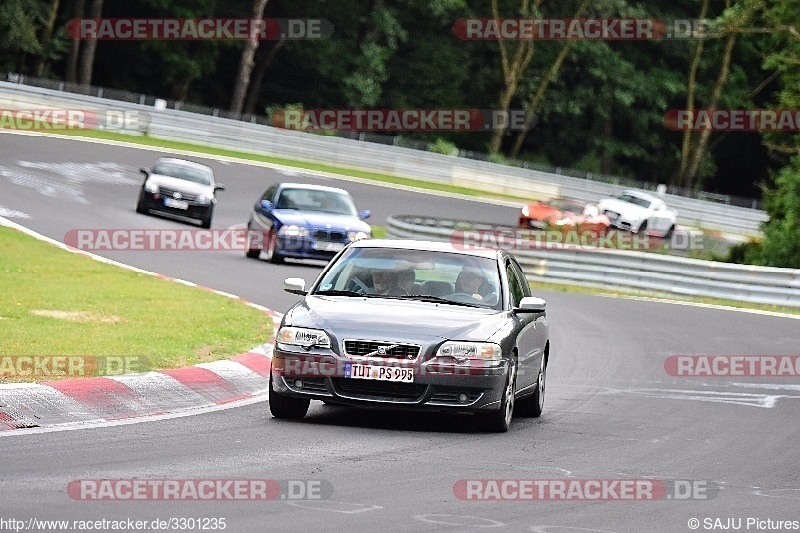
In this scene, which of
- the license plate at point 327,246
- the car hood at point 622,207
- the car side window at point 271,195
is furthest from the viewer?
the car hood at point 622,207

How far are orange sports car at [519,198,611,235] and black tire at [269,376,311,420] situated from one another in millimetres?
27966

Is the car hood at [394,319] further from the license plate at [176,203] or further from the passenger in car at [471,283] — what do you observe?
the license plate at [176,203]

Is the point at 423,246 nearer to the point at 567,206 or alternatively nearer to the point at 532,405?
the point at 532,405

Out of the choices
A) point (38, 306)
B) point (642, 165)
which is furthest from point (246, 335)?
point (642, 165)

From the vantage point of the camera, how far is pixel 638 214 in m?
48.8

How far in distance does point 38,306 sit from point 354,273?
529cm

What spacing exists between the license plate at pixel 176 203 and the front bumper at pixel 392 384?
21.4 metres

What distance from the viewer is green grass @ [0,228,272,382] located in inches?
532

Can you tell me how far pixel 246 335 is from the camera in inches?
625

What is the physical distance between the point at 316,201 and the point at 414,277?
1591 cm

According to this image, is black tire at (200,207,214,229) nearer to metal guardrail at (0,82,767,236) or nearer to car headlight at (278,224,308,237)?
car headlight at (278,224,308,237)

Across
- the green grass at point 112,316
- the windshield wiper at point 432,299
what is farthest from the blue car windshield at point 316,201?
the windshield wiper at point 432,299

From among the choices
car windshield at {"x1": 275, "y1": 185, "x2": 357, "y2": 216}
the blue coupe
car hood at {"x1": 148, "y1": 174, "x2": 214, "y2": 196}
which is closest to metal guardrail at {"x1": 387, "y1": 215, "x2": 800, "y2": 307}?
car windshield at {"x1": 275, "y1": 185, "x2": 357, "y2": 216}

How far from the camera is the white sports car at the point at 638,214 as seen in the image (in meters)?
48.2
